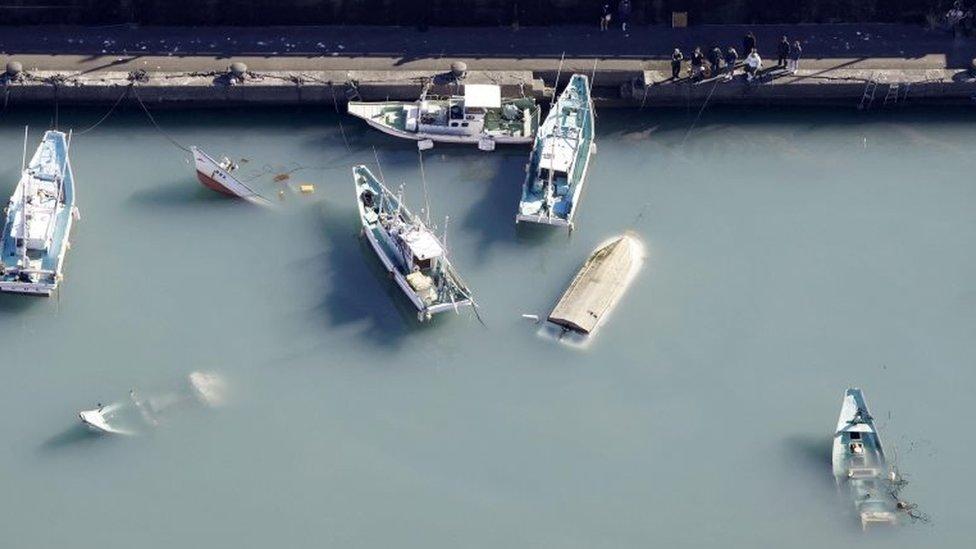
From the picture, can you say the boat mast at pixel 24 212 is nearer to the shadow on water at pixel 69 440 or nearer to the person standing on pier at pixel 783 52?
the shadow on water at pixel 69 440

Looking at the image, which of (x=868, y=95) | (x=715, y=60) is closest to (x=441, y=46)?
(x=715, y=60)

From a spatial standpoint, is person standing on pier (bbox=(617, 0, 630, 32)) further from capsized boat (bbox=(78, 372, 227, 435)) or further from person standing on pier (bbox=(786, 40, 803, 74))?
capsized boat (bbox=(78, 372, 227, 435))

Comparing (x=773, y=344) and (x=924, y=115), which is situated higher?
(x=924, y=115)

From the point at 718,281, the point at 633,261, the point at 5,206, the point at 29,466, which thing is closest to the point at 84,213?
the point at 5,206

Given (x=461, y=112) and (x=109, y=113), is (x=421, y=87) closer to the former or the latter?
(x=461, y=112)

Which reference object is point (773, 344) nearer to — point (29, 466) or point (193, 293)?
point (193, 293)
